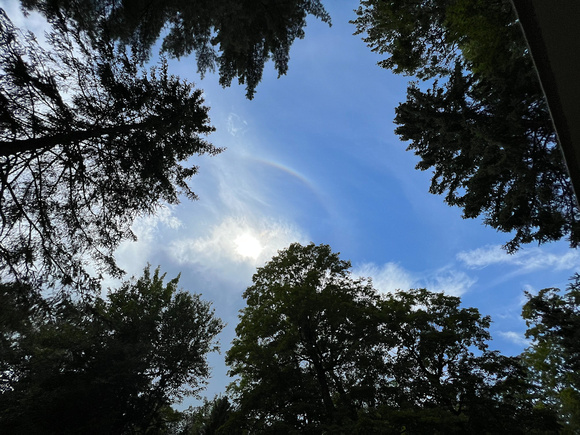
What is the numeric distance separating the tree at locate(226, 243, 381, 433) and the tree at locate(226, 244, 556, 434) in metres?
0.04

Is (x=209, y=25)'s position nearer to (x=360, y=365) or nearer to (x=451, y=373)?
(x=360, y=365)

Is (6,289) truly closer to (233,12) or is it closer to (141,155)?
(141,155)

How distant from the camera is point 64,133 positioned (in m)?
5.65

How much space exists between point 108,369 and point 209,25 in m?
18.4

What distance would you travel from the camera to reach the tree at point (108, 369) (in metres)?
14.0

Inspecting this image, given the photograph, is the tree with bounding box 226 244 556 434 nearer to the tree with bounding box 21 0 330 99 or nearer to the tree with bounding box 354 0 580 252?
the tree with bounding box 354 0 580 252

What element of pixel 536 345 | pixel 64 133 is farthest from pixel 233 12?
pixel 536 345

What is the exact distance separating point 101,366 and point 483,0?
2277 cm

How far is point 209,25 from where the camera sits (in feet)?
20.5

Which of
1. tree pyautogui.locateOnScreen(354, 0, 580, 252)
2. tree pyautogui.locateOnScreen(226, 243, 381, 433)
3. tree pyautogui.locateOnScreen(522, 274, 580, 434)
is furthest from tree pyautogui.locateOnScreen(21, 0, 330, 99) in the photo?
tree pyautogui.locateOnScreen(522, 274, 580, 434)

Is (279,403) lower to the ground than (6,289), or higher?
higher

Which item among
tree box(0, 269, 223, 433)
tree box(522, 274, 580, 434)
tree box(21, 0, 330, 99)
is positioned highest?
tree box(522, 274, 580, 434)

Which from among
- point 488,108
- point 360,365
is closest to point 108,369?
point 360,365

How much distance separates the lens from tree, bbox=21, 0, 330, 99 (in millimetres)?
5148
